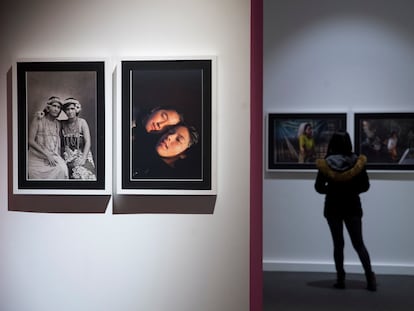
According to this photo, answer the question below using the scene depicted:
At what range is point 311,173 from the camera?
201 inches

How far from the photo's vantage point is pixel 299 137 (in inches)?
200

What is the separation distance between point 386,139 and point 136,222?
3712mm

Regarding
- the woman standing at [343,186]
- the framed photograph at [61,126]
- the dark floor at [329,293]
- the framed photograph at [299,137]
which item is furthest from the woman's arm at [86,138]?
the framed photograph at [299,137]

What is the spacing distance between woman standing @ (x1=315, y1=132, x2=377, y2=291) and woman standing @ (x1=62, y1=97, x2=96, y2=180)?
2.67 meters

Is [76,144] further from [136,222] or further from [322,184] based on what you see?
[322,184]

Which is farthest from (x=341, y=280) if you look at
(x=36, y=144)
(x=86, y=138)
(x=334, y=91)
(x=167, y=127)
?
(x=36, y=144)

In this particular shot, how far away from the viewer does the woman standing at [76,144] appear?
2137mm

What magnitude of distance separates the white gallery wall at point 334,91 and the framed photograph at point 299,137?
3.5 inches

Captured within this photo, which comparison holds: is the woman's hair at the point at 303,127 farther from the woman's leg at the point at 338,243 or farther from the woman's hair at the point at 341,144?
the woman's leg at the point at 338,243

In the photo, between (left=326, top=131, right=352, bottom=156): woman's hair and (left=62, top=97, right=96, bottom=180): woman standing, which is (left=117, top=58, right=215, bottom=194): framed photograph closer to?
(left=62, top=97, right=96, bottom=180): woman standing

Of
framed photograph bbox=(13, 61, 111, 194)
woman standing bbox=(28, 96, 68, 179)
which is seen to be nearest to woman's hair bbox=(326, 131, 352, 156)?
framed photograph bbox=(13, 61, 111, 194)

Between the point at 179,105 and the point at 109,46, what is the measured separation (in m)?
0.45

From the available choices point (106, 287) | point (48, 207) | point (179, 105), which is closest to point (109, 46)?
point (179, 105)

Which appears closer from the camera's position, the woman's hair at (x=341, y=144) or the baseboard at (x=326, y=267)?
the woman's hair at (x=341, y=144)
